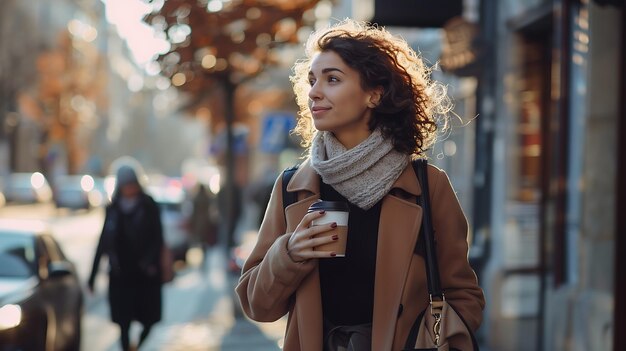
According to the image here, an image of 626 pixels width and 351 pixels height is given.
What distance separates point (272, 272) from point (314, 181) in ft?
1.06

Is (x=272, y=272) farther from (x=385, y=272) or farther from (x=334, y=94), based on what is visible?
(x=334, y=94)

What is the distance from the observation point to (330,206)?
9.20ft

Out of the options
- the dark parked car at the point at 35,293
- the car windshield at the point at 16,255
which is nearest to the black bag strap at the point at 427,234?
the dark parked car at the point at 35,293

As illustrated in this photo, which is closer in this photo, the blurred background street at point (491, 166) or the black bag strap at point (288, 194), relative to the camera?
the black bag strap at point (288, 194)

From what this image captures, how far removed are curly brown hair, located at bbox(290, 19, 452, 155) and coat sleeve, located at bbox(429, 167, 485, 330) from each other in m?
0.16

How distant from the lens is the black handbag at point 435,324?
2902 mm

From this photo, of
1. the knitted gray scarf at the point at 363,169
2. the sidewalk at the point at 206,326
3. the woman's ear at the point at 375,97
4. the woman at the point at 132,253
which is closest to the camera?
the knitted gray scarf at the point at 363,169

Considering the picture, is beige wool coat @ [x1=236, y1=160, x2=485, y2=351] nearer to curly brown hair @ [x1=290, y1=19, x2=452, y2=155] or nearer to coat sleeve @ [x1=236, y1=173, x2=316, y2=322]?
coat sleeve @ [x1=236, y1=173, x2=316, y2=322]

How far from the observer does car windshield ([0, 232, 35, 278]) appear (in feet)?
25.2

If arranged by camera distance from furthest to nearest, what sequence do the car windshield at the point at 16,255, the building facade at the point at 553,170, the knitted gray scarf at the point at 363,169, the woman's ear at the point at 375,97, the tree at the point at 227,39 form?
1. the tree at the point at 227,39
2. the car windshield at the point at 16,255
3. the building facade at the point at 553,170
4. the woman's ear at the point at 375,97
5. the knitted gray scarf at the point at 363,169

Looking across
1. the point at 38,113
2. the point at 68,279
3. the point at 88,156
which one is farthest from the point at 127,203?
the point at 88,156

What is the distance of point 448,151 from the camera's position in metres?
14.3

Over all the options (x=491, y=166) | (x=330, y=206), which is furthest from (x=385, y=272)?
(x=491, y=166)

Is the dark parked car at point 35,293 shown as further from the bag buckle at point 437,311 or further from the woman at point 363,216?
the bag buckle at point 437,311
